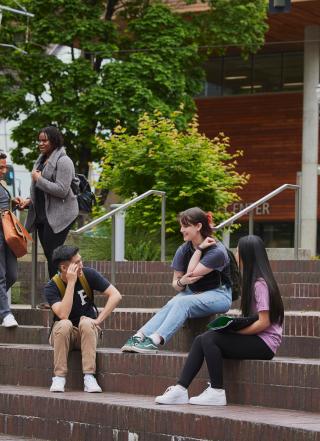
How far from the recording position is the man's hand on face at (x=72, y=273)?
32.3 ft

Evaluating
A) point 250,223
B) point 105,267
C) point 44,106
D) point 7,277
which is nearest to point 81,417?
point 7,277

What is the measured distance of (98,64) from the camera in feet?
97.5

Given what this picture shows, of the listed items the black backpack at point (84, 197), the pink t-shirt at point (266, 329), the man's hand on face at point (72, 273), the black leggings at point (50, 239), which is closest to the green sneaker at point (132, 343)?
the man's hand on face at point (72, 273)

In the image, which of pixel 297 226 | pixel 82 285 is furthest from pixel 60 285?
pixel 297 226

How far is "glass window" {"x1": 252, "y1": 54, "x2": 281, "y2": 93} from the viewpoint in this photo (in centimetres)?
3609

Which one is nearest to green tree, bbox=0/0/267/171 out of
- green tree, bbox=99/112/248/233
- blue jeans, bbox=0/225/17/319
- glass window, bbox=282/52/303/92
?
glass window, bbox=282/52/303/92

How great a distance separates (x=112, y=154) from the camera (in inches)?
779

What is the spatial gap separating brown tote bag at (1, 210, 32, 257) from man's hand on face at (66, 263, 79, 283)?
1.41 metres

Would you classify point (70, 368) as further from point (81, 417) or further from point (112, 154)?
point (112, 154)

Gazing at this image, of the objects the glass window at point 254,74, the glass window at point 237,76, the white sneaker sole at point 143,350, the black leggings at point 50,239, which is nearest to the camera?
the white sneaker sole at point 143,350

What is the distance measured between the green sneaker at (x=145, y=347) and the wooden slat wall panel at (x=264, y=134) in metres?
25.9

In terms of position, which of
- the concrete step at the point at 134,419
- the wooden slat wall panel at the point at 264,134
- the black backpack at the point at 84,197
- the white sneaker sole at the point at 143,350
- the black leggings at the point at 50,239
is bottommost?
the concrete step at the point at 134,419

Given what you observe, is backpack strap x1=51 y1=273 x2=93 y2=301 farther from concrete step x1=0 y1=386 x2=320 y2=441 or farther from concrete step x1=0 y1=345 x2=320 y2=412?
concrete step x1=0 y1=386 x2=320 y2=441

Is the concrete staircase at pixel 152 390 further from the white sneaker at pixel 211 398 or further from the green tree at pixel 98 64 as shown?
the green tree at pixel 98 64
